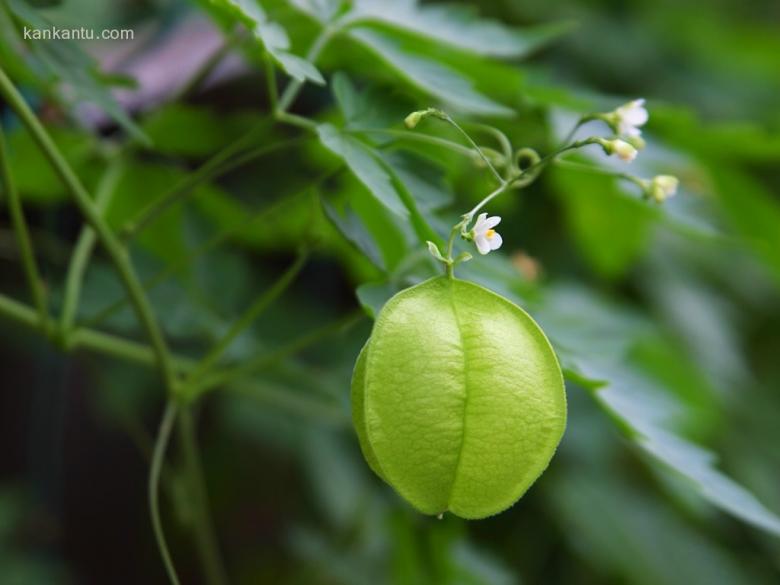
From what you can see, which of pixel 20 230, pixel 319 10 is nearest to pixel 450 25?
pixel 319 10

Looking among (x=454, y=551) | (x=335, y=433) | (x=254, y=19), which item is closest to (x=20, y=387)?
(x=335, y=433)

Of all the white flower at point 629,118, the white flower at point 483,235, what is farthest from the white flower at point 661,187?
the white flower at point 483,235

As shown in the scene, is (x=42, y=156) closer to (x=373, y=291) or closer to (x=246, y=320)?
(x=246, y=320)

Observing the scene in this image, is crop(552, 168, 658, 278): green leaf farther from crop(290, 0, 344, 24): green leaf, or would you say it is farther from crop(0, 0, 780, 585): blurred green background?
crop(290, 0, 344, 24): green leaf

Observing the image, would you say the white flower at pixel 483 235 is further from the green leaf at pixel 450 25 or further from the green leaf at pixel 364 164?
the green leaf at pixel 450 25

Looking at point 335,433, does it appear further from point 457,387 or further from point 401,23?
point 457,387
